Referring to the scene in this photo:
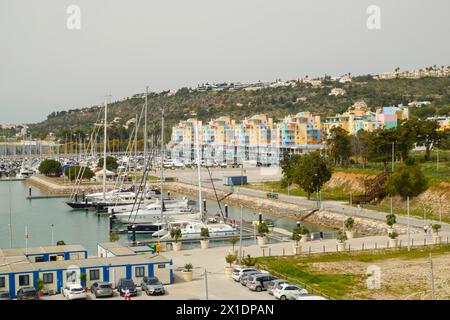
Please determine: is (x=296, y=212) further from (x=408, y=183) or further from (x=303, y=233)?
(x=303, y=233)

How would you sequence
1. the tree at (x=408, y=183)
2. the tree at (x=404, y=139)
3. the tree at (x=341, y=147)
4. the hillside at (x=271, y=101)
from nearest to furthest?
the tree at (x=408, y=183) < the tree at (x=404, y=139) < the tree at (x=341, y=147) < the hillside at (x=271, y=101)

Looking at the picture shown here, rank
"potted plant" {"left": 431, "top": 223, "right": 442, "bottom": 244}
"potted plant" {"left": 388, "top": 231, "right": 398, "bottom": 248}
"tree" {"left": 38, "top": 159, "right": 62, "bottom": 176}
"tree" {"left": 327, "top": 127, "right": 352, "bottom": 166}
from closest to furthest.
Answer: "potted plant" {"left": 388, "top": 231, "right": 398, "bottom": 248} < "potted plant" {"left": 431, "top": 223, "right": 442, "bottom": 244} < "tree" {"left": 327, "top": 127, "right": 352, "bottom": 166} < "tree" {"left": 38, "top": 159, "right": 62, "bottom": 176}

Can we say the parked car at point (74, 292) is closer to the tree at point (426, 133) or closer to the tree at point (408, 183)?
the tree at point (408, 183)

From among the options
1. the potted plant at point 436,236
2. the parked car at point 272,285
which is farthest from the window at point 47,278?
the potted plant at point 436,236

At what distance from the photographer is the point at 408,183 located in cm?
1509

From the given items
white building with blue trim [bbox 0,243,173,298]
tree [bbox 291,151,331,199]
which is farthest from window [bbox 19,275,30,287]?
tree [bbox 291,151,331,199]

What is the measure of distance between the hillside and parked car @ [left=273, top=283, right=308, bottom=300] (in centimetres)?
3423

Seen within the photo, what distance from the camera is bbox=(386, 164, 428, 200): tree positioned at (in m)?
15.1

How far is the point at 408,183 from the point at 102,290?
10.1 m

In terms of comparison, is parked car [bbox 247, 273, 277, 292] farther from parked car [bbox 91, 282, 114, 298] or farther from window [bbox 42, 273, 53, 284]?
window [bbox 42, 273, 53, 284]

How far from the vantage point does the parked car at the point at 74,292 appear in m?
6.62

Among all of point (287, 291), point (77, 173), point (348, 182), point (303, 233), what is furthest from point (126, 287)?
point (77, 173)

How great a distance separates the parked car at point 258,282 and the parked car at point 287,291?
0.38 m
